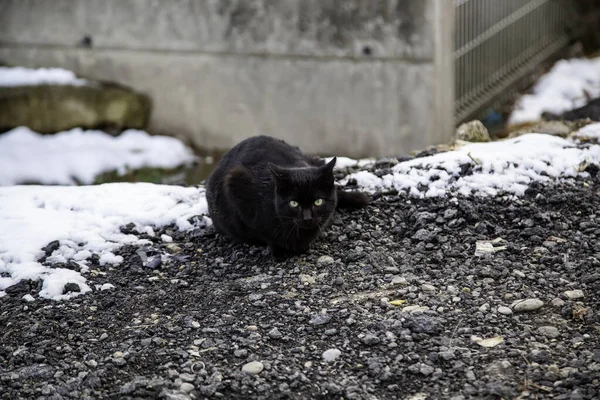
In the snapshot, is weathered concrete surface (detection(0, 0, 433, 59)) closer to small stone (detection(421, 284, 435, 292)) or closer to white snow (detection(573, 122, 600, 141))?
white snow (detection(573, 122, 600, 141))

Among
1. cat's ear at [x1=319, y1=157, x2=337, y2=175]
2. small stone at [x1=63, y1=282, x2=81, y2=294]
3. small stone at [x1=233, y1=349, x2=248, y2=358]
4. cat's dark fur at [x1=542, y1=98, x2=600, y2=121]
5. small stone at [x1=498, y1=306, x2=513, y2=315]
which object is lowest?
cat's dark fur at [x1=542, y1=98, x2=600, y2=121]

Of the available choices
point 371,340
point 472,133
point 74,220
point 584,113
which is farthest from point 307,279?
point 584,113

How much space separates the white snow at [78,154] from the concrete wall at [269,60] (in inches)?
13.9

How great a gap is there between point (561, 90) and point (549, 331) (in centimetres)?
564

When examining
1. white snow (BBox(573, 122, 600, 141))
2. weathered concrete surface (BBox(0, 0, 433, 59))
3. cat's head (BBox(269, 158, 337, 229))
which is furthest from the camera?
weathered concrete surface (BBox(0, 0, 433, 59))

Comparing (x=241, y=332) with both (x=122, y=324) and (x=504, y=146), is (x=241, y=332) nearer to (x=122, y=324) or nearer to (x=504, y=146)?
(x=122, y=324)

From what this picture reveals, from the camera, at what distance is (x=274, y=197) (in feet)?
13.5

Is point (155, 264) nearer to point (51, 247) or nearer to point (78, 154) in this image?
point (51, 247)

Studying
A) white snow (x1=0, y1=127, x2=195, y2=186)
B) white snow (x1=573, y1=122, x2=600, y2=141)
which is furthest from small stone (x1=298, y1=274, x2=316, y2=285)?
white snow (x1=0, y1=127, x2=195, y2=186)

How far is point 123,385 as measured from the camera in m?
3.12

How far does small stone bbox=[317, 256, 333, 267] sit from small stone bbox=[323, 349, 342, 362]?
0.84 meters

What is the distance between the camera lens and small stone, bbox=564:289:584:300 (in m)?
3.54

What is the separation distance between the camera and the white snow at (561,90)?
311 inches

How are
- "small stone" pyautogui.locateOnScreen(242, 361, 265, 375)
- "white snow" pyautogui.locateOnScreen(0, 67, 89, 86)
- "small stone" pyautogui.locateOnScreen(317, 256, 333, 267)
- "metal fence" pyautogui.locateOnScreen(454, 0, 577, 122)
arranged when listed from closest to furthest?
1. "small stone" pyautogui.locateOnScreen(242, 361, 265, 375)
2. "small stone" pyautogui.locateOnScreen(317, 256, 333, 267)
3. "metal fence" pyautogui.locateOnScreen(454, 0, 577, 122)
4. "white snow" pyautogui.locateOnScreen(0, 67, 89, 86)
